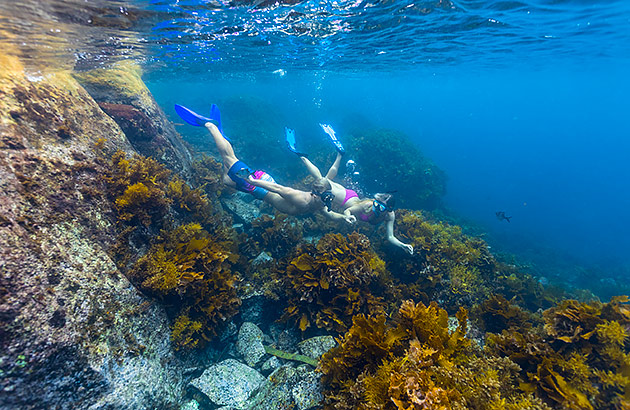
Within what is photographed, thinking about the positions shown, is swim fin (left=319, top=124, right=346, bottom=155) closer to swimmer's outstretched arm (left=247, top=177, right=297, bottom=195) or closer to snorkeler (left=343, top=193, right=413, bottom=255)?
snorkeler (left=343, top=193, right=413, bottom=255)

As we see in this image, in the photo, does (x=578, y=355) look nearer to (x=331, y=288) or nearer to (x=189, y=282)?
(x=331, y=288)

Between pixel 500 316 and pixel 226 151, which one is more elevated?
pixel 226 151

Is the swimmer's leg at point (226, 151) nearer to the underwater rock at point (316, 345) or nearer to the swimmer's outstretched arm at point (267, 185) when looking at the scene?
the swimmer's outstretched arm at point (267, 185)

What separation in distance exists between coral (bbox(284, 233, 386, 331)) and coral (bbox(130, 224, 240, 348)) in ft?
4.77

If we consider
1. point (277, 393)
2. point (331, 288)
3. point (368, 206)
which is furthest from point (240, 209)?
point (277, 393)

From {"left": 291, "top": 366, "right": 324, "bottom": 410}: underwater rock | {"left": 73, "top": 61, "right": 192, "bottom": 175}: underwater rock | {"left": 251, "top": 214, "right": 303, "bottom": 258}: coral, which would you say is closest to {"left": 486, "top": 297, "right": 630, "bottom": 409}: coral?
{"left": 291, "top": 366, "right": 324, "bottom": 410}: underwater rock

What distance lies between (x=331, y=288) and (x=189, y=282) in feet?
10.2

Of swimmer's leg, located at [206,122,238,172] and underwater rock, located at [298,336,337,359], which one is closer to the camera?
underwater rock, located at [298,336,337,359]

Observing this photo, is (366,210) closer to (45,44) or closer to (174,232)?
(174,232)

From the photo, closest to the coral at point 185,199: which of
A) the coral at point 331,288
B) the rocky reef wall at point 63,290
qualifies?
the rocky reef wall at point 63,290

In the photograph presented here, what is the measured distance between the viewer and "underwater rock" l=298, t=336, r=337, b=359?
469 centimetres

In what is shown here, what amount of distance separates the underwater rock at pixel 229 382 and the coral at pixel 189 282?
62cm

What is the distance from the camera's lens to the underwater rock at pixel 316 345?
4.69 metres

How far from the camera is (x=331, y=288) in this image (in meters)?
5.74
